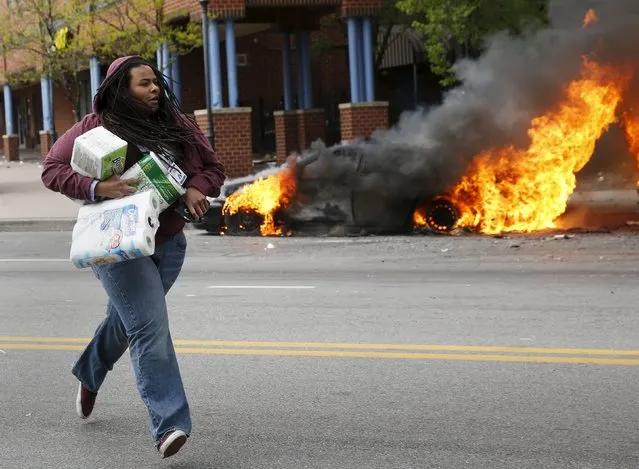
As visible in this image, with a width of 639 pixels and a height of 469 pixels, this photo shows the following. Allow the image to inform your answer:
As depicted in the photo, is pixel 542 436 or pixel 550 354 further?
pixel 550 354

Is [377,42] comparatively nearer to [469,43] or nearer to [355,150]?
[469,43]

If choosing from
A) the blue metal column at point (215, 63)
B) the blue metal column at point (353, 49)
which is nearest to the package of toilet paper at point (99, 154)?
the blue metal column at point (215, 63)

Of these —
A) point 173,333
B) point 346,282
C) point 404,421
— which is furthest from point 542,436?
point 346,282

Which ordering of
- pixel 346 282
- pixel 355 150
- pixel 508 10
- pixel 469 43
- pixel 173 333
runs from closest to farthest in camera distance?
pixel 173 333 → pixel 346 282 → pixel 355 150 → pixel 508 10 → pixel 469 43

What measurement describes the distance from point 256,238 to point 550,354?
31.0 ft

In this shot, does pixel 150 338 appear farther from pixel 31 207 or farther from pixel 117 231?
pixel 31 207

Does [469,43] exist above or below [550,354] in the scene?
above

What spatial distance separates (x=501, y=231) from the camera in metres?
16.1

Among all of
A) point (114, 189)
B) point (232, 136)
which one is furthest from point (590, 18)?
point (114, 189)

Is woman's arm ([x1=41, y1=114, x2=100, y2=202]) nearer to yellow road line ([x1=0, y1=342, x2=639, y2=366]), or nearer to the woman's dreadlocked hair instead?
the woman's dreadlocked hair

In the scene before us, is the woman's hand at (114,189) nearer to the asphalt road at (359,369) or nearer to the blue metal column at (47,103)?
the asphalt road at (359,369)

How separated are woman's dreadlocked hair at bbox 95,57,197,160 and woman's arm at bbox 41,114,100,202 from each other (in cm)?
11

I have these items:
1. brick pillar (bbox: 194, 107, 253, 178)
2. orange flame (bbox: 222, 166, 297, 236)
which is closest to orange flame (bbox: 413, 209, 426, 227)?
orange flame (bbox: 222, 166, 297, 236)

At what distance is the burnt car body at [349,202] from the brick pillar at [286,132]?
14002 millimetres
